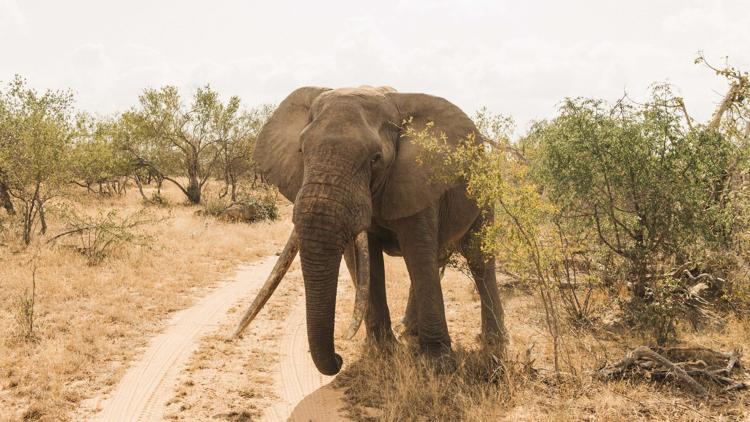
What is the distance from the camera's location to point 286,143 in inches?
246

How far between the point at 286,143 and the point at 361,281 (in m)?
1.97

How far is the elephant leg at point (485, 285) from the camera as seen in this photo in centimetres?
800

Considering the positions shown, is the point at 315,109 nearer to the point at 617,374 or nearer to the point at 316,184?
the point at 316,184

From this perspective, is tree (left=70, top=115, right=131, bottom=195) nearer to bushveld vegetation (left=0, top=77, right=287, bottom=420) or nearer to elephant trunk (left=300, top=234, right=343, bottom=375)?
bushveld vegetation (left=0, top=77, right=287, bottom=420)

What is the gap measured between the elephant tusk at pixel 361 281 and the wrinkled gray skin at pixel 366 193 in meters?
0.27

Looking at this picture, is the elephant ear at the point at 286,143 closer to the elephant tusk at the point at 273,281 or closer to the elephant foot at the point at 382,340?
the elephant tusk at the point at 273,281

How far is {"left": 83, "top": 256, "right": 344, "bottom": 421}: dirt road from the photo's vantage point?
557cm

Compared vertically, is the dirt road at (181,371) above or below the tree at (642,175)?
below

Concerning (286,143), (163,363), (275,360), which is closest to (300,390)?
(275,360)

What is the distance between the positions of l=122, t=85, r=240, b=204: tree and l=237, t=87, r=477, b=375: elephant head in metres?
23.7

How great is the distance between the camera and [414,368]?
592 centimetres

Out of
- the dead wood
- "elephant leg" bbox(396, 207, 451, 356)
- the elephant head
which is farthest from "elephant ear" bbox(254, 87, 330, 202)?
the dead wood

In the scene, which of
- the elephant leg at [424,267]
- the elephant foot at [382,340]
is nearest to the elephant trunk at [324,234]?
the elephant leg at [424,267]

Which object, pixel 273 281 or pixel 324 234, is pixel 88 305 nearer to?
pixel 273 281
